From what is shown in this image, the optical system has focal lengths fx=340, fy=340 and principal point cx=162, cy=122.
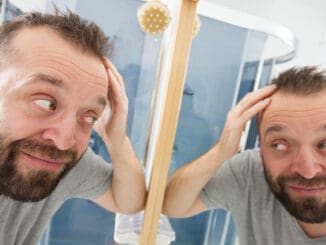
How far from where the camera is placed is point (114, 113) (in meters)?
0.81

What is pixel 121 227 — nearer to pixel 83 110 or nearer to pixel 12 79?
pixel 83 110

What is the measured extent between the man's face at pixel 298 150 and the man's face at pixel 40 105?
0.43m

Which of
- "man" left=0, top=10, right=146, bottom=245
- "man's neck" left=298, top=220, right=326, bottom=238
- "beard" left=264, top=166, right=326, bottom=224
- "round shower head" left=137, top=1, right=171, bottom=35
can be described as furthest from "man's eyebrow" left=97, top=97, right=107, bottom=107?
"man's neck" left=298, top=220, right=326, bottom=238

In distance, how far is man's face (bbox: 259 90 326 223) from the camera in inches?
31.2

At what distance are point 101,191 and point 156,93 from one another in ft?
1.12

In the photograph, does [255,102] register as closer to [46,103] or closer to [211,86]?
[211,86]

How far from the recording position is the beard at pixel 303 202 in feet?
2.66

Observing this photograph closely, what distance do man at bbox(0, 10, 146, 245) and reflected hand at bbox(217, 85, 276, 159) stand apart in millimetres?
255

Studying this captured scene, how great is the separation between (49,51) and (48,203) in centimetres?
39

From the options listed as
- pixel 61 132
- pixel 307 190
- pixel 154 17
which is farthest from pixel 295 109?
pixel 61 132

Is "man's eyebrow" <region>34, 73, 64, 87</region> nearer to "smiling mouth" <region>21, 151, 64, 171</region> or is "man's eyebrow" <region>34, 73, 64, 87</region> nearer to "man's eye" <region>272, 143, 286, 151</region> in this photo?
"smiling mouth" <region>21, 151, 64, 171</region>

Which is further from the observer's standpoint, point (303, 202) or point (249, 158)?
point (249, 158)

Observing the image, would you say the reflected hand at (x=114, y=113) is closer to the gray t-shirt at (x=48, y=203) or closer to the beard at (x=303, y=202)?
the gray t-shirt at (x=48, y=203)

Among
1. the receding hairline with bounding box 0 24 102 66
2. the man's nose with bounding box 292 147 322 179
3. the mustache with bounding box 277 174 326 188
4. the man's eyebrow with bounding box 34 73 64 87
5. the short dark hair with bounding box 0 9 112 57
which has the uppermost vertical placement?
the short dark hair with bounding box 0 9 112 57
